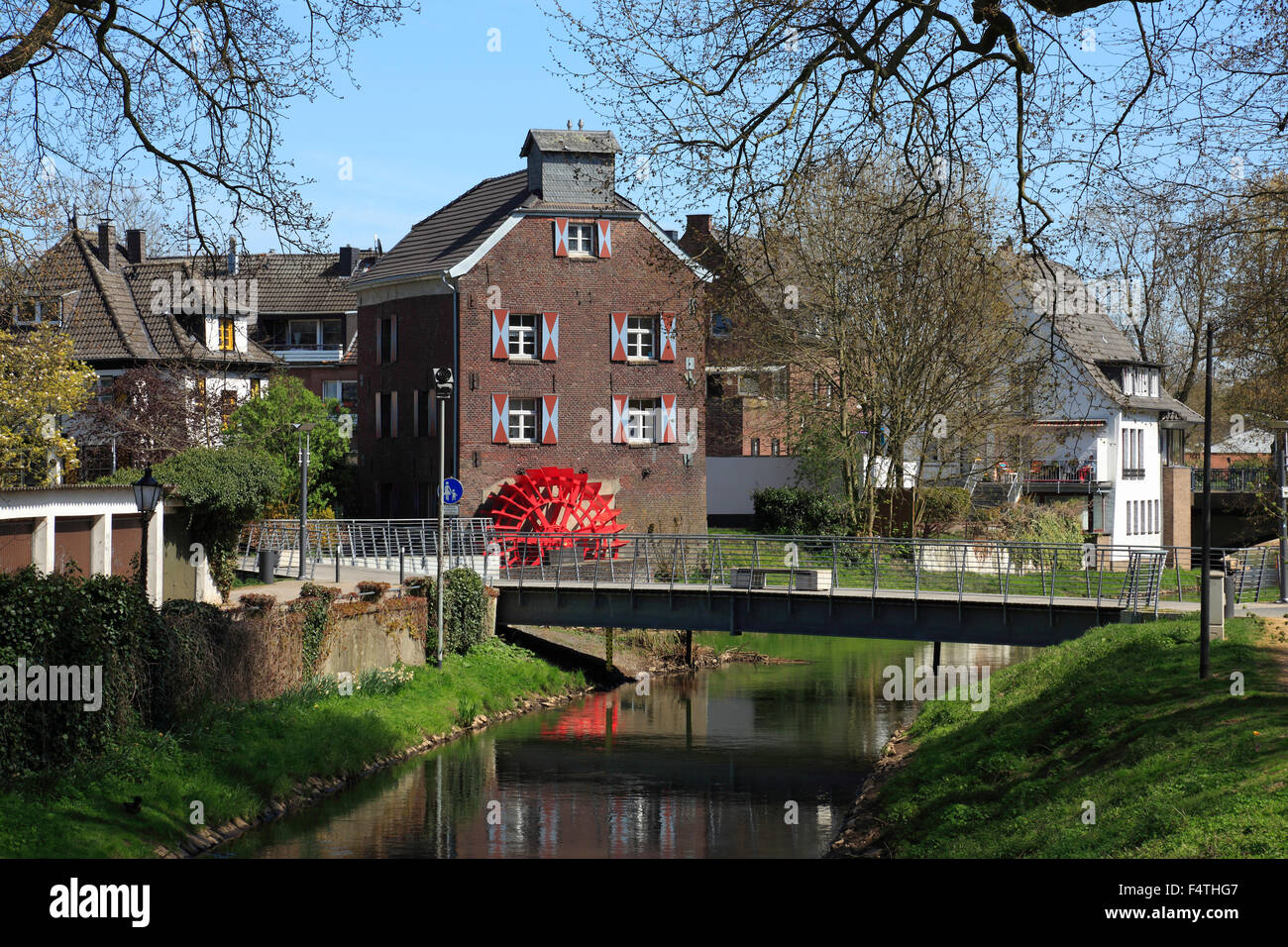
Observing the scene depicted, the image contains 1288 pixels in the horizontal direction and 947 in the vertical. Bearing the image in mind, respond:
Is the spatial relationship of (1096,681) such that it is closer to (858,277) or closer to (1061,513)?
(858,277)

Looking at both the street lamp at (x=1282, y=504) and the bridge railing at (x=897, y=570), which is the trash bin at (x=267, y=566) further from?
the street lamp at (x=1282, y=504)

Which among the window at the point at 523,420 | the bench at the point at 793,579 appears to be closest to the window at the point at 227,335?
the window at the point at 523,420

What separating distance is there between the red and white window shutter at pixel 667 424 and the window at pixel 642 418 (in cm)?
21

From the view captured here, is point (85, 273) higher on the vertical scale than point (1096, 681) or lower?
higher

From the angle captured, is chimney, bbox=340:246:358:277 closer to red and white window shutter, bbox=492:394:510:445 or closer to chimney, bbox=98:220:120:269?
chimney, bbox=98:220:120:269

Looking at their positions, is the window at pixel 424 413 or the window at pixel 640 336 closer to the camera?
the window at pixel 424 413

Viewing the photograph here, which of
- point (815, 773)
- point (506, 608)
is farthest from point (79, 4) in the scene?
point (506, 608)

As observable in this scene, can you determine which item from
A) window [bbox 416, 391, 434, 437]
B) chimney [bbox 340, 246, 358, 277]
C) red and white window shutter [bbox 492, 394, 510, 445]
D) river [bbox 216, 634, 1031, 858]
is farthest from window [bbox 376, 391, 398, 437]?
chimney [bbox 340, 246, 358, 277]

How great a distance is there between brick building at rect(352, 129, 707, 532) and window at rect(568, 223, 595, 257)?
0.04 metres

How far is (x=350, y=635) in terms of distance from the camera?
2664 cm

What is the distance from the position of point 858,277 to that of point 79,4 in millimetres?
24485

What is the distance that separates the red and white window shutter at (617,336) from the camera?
42.7m

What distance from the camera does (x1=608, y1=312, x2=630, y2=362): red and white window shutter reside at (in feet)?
140
